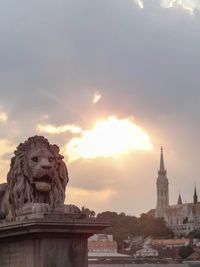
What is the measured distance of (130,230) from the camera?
198 m

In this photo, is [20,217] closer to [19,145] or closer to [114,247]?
[19,145]

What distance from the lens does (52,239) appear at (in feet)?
32.7

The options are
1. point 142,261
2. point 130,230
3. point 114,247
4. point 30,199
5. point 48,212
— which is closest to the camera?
point 48,212

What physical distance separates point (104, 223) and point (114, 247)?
162662mm

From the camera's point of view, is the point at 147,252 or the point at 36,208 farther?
the point at 147,252

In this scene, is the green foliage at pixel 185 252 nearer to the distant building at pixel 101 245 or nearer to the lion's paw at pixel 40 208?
the distant building at pixel 101 245

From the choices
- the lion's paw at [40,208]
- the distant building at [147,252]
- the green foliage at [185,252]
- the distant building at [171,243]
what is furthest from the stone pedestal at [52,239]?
the distant building at [171,243]

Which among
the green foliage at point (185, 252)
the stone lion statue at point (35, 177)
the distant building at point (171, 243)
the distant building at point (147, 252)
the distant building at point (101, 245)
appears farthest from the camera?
the distant building at point (171, 243)

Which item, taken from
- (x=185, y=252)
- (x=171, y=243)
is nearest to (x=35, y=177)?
(x=185, y=252)

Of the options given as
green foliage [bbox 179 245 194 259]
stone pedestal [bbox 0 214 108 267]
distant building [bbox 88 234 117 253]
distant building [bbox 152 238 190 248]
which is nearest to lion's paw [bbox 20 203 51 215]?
stone pedestal [bbox 0 214 108 267]

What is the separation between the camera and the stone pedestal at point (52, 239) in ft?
32.3

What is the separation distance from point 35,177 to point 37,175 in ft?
0.14

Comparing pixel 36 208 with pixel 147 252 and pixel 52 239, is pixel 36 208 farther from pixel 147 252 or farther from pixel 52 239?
pixel 147 252

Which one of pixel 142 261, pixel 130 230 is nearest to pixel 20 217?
pixel 142 261
